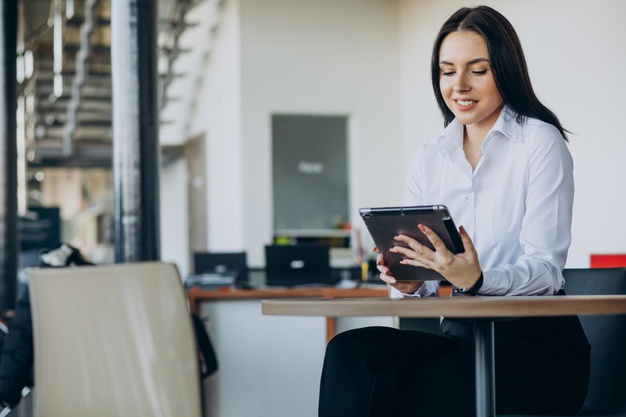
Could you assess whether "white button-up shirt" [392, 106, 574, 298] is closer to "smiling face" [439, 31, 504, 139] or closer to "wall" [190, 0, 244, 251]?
"smiling face" [439, 31, 504, 139]

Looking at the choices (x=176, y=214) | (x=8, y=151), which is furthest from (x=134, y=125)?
(x=176, y=214)

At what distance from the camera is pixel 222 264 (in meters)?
6.03

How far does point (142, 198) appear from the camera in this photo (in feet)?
17.6

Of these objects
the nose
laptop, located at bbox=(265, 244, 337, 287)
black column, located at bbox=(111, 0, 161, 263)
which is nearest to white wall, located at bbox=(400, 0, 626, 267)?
laptop, located at bbox=(265, 244, 337, 287)

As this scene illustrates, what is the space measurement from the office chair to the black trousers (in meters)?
0.44

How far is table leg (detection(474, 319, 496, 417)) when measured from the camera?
1774 millimetres

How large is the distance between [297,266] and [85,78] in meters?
5.14

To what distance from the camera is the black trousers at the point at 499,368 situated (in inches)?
74.0

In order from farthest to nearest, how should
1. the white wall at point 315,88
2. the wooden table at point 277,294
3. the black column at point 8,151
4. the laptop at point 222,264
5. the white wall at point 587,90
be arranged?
1. the white wall at point 315,88
2. the black column at point 8,151
3. the laptop at point 222,264
4. the white wall at point 587,90
5. the wooden table at point 277,294

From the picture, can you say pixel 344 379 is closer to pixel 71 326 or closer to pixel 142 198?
pixel 71 326

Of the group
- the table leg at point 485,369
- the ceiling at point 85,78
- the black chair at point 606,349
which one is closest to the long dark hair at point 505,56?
the black chair at point 606,349

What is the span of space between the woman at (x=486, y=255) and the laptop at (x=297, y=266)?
3531 millimetres

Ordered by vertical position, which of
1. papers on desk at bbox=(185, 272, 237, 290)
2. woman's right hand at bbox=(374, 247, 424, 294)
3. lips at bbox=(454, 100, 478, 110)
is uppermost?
lips at bbox=(454, 100, 478, 110)

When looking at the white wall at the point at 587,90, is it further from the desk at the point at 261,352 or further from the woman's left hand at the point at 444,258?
the woman's left hand at the point at 444,258
